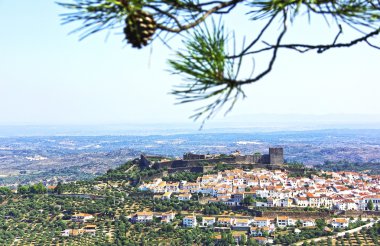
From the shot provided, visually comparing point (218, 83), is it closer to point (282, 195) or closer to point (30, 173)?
point (282, 195)

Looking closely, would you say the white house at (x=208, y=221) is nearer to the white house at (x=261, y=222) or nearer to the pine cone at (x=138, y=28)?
the white house at (x=261, y=222)

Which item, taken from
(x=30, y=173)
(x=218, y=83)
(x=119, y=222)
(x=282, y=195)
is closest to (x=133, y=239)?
(x=119, y=222)

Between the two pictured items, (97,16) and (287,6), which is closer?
(97,16)

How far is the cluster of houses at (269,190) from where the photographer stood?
27922 mm

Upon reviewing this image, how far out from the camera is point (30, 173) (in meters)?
79.2

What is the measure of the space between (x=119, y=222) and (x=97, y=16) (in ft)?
79.1

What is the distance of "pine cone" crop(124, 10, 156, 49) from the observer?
5.76 feet

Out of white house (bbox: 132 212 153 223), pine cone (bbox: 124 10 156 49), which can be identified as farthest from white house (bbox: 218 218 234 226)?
pine cone (bbox: 124 10 156 49)

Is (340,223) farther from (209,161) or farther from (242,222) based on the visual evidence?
(209,161)

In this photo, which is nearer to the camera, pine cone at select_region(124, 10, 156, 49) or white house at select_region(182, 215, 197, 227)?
pine cone at select_region(124, 10, 156, 49)

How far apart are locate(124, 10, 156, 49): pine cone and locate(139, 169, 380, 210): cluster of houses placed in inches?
1027

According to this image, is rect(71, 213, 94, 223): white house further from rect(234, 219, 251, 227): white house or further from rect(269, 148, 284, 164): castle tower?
rect(269, 148, 284, 164): castle tower

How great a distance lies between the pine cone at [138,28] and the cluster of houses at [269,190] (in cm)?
2609

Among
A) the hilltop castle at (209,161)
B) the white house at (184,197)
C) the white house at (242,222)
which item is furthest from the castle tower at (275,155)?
the white house at (242,222)
